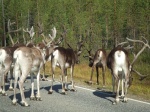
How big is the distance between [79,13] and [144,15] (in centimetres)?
1052

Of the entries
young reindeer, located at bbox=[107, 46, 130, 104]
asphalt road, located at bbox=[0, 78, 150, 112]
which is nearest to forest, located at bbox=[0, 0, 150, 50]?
asphalt road, located at bbox=[0, 78, 150, 112]

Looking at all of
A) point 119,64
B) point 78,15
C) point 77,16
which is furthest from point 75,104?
point 77,16

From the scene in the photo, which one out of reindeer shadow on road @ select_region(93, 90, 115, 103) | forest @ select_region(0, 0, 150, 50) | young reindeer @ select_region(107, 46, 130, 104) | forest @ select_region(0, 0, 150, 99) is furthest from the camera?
forest @ select_region(0, 0, 150, 50)

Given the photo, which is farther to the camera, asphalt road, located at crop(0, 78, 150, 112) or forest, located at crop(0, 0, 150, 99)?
forest, located at crop(0, 0, 150, 99)

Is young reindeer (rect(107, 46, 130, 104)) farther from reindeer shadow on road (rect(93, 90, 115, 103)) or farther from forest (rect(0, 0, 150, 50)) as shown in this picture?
forest (rect(0, 0, 150, 50))

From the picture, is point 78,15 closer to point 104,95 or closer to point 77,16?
point 77,16

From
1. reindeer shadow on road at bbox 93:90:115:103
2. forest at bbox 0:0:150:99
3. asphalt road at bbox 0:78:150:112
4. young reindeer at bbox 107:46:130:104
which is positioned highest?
forest at bbox 0:0:150:99

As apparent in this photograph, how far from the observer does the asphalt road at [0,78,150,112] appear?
10625mm

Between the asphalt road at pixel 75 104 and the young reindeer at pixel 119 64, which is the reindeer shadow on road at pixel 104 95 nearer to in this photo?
the asphalt road at pixel 75 104

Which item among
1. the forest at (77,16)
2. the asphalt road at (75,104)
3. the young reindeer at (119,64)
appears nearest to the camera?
the asphalt road at (75,104)

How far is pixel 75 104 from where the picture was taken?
11.5m

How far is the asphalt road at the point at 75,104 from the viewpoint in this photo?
34.9ft

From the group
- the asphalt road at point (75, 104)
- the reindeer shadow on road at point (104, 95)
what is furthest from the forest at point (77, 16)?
the asphalt road at point (75, 104)

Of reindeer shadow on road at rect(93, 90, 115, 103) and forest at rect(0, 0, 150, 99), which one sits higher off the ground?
forest at rect(0, 0, 150, 99)
